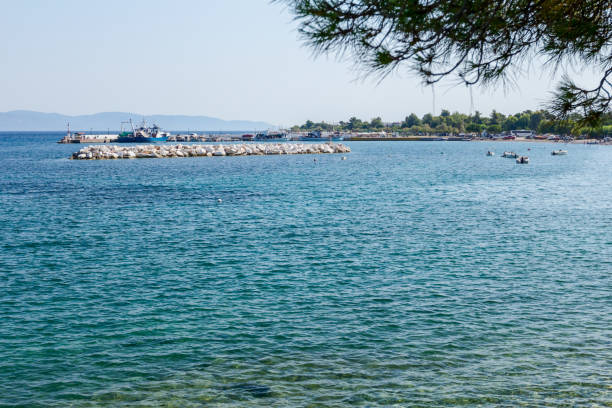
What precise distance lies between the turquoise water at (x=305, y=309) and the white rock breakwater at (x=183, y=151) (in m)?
65.0

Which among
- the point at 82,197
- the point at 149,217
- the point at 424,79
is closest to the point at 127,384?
the point at 424,79

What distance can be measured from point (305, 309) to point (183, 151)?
93.6 metres

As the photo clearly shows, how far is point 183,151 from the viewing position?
10588cm

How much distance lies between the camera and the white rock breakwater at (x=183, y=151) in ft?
317

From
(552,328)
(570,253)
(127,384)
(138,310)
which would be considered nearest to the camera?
(127,384)

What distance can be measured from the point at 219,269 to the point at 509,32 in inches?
562

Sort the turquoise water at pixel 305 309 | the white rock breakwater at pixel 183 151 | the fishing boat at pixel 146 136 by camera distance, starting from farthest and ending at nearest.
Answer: the fishing boat at pixel 146 136, the white rock breakwater at pixel 183 151, the turquoise water at pixel 305 309

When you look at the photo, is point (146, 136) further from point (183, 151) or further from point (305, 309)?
point (305, 309)

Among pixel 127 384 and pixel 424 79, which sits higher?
pixel 424 79

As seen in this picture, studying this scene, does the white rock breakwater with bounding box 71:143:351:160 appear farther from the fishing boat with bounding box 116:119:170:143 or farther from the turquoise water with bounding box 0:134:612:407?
the fishing boat with bounding box 116:119:170:143

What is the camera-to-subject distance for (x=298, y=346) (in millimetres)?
13500

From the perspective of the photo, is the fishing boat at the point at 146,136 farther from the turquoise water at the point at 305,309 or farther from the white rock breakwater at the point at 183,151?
the turquoise water at the point at 305,309

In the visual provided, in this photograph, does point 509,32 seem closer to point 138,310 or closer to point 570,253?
point 138,310

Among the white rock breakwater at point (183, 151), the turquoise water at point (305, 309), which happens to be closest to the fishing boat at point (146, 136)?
the white rock breakwater at point (183, 151)
